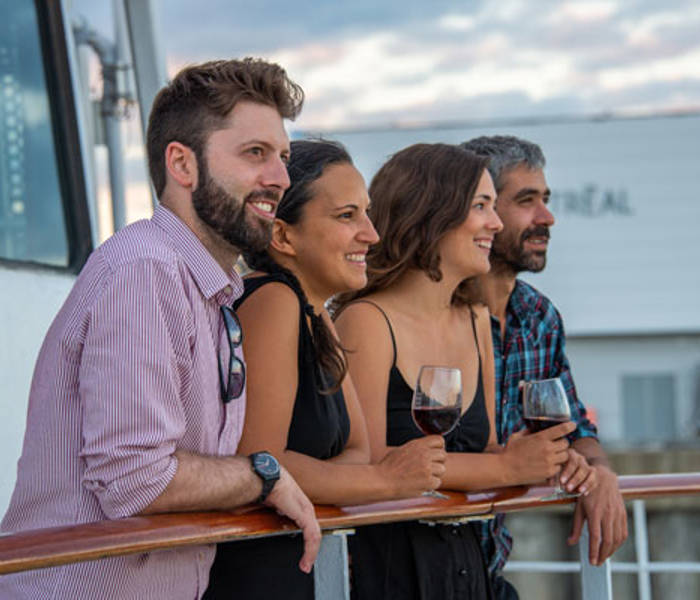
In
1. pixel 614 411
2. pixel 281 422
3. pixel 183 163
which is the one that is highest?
pixel 183 163

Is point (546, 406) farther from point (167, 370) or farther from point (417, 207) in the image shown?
point (167, 370)

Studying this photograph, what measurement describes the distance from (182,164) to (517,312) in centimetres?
140

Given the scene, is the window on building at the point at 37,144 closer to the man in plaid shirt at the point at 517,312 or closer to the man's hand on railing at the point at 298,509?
the man in plaid shirt at the point at 517,312

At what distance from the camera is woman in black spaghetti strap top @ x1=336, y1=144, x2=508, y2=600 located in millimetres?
2678

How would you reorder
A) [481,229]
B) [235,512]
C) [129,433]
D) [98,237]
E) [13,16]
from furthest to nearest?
[98,237]
[13,16]
[481,229]
[235,512]
[129,433]

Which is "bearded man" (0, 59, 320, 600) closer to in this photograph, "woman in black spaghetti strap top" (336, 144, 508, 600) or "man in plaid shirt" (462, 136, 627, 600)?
"woman in black spaghetti strap top" (336, 144, 508, 600)

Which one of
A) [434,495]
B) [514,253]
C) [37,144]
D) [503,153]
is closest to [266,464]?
[434,495]

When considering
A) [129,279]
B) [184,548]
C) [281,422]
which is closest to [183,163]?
[129,279]

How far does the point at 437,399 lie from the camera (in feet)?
8.20

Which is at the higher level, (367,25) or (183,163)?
(367,25)

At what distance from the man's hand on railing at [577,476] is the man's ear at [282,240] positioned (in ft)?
2.58

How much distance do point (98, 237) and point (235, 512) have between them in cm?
248

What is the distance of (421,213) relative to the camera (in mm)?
2998

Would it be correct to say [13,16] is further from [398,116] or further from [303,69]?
[398,116]
